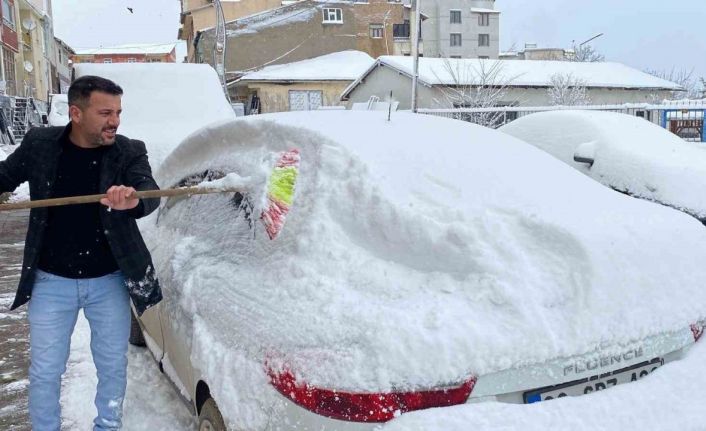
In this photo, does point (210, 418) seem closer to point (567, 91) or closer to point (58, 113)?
point (58, 113)

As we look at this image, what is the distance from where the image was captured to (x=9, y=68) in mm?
35812

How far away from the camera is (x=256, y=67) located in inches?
1398

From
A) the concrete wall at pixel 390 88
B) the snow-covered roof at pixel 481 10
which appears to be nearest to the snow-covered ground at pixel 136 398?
the concrete wall at pixel 390 88

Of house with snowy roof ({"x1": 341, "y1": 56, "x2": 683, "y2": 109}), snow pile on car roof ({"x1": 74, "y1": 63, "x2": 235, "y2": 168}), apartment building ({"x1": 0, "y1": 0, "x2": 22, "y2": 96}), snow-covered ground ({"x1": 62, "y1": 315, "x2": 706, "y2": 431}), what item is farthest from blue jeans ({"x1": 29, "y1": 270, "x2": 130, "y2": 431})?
apartment building ({"x1": 0, "y1": 0, "x2": 22, "y2": 96})

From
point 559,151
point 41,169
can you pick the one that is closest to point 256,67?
point 559,151

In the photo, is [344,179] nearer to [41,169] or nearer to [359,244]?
[359,244]

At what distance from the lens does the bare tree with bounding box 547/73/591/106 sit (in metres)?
23.5

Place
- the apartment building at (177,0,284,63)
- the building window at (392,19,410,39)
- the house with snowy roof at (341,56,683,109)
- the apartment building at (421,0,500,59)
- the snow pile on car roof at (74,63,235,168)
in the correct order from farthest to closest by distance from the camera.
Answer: the apartment building at (421,0,500,59) → the building window at (392,19,410,39) → the apartment building at (177,0,284,63) → the house with snowy roof at (341,56,683,109) → the snow pile on car roof at (74,63,235,168)

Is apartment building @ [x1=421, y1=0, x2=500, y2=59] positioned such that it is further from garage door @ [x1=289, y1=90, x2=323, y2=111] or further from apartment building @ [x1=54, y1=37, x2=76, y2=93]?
garage door @ [x1=289, y1=90, x2=323, y2=111]

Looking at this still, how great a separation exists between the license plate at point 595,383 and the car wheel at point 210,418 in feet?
3.77

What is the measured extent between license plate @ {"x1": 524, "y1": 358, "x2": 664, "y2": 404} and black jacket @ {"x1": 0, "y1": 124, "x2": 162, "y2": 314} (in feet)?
5.70

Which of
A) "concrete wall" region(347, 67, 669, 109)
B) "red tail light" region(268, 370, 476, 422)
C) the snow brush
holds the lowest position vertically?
"red tail light" region(268, 370, 476, 422)

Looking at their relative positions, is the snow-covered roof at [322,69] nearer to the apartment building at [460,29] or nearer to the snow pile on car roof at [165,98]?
the snow pile on car roof at [165,98]

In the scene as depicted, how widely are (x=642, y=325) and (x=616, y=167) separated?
3.90 metres
